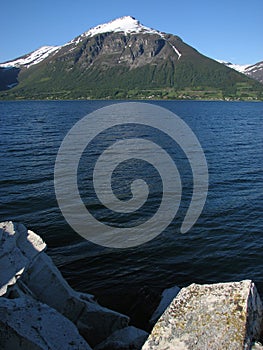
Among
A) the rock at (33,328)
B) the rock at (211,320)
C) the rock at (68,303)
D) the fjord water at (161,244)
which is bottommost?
the fjord water at (161,244)

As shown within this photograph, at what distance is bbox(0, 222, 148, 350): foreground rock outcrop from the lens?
763cm

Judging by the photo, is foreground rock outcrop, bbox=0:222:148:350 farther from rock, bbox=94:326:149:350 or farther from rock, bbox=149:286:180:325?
rock, bbox=149:286:180:325

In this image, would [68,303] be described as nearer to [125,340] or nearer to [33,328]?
[125,340]

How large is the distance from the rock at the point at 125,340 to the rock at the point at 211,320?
224cm

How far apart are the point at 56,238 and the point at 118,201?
7242 mm

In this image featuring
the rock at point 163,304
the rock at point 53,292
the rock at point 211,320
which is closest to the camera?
the rock at point 211,320

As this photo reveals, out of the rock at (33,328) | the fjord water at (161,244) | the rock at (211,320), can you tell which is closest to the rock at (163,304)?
the fjord water at (161,244)

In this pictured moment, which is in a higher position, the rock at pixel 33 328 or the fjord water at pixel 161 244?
the rock at pixel 33 328

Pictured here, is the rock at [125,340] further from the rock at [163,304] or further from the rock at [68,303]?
the rock at [163,304]

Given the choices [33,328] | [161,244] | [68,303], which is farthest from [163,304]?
[161,244]

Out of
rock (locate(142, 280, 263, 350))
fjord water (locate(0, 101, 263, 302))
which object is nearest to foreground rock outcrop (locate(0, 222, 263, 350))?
rock (locate(142, 280, 263, 350))

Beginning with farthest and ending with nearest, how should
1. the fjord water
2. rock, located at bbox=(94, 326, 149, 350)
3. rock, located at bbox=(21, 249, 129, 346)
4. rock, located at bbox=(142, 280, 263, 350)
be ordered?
the fjord water < rock, located at bbox=(21, 249, 129, 346) < rock, located at bbox=(94, 326, 149, 350) < rock, located at bbox=(142, 280, 263, 350)

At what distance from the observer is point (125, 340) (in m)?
9.58

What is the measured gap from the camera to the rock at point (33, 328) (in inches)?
291
